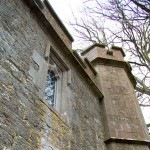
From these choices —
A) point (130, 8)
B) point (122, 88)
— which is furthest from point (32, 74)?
point (130, 8)

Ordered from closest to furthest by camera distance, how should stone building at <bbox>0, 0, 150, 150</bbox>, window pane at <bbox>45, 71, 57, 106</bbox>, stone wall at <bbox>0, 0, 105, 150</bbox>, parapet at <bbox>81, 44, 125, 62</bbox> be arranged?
stone wall at <bbox>0, 0, 105, 150</bbox>, stone building at <bbox>0, 0, 150, 150</bbox>, window pane at <bbox>45, 71, 57, 106</bbox>, parapet at <bbox>81, 44, 125, 62</bbox>

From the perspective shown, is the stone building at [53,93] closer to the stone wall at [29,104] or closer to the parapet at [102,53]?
the stone wall at [29,104]

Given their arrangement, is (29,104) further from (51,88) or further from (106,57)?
(106,57)

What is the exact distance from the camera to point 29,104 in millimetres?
2811

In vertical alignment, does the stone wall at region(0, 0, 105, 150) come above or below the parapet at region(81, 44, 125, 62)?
below

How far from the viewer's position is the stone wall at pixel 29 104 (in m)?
2.44

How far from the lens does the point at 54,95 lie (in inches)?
155

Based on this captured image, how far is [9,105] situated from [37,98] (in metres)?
0.61

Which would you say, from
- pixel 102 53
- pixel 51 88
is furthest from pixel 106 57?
pixel 51 88

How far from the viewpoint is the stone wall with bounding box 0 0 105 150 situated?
2443mm

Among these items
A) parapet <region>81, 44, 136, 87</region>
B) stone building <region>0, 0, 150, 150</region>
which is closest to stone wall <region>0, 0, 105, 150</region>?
stone building <region>0, 0, 150, 150</region>

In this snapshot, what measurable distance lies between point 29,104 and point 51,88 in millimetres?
1193

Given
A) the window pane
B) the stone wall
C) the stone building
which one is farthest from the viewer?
the window pane

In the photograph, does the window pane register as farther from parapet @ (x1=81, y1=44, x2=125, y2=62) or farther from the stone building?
parapet @ (x1=81, y1=44, x2=125, y2=62)
